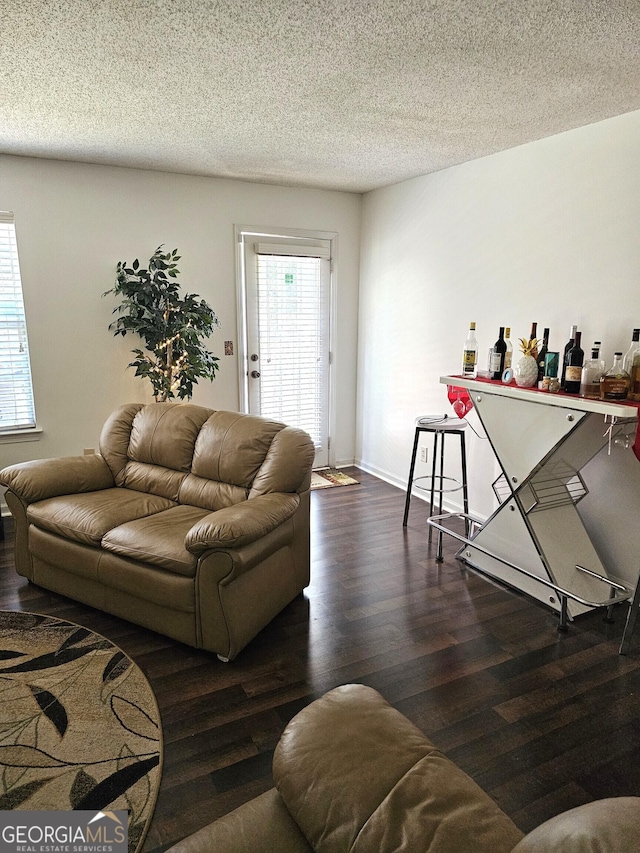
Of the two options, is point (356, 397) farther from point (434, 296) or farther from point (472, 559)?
point (472, 559)

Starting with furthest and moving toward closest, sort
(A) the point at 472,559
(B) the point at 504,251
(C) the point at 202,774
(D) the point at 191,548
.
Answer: (B) the point at 504,251
(A) the point at 472,559
(D) the point at 191,548
(C) the point at 202,774

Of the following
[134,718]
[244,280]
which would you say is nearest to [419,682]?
[134,718]

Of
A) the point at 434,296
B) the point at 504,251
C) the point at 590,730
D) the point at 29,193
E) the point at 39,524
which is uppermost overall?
the point at 29,193

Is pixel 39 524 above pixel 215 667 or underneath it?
above

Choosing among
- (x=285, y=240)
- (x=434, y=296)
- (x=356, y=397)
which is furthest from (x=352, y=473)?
(x=285, y=240)

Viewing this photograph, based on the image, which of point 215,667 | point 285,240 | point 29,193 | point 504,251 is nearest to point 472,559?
point 215,667

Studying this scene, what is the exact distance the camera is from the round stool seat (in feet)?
12.4

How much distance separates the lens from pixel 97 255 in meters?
4.25

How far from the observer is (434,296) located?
4406 mm


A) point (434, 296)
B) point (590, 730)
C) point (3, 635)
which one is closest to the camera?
point (590, 730)

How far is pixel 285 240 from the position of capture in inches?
193

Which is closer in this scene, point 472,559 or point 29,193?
point 472,559

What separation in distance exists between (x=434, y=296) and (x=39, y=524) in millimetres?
3230

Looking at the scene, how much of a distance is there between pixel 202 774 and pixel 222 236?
156 inches
